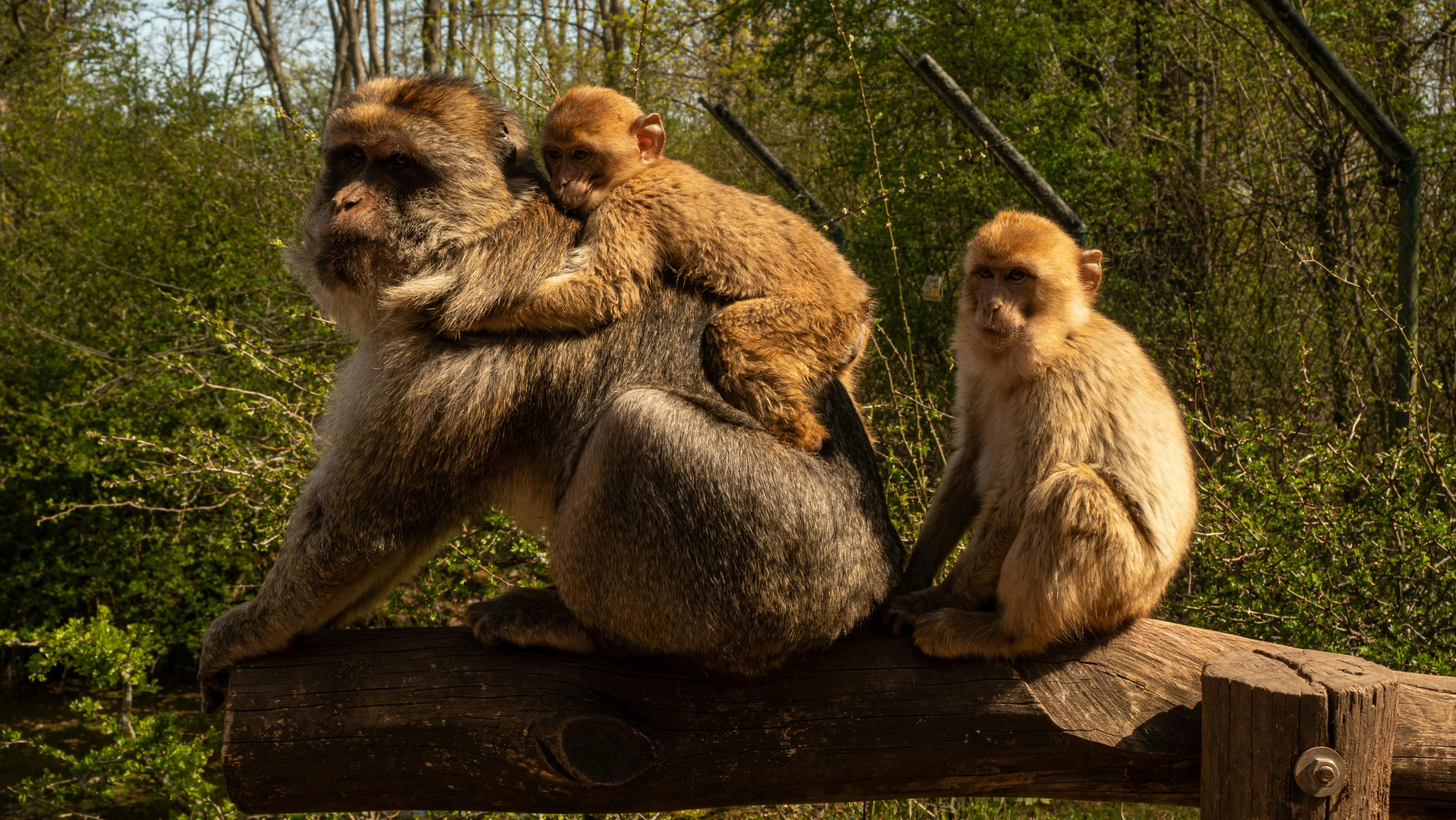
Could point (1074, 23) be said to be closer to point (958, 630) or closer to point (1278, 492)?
point (1278, 492)

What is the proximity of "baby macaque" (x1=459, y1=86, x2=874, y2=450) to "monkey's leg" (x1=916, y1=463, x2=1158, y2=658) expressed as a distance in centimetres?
60

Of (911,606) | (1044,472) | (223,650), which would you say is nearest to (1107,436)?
(1044,472)

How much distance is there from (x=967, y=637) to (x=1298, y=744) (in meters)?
0.79

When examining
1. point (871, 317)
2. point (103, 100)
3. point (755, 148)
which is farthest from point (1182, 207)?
point (103, 100)

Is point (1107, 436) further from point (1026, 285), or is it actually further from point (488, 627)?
point (488, 627)

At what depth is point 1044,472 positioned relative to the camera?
288cm

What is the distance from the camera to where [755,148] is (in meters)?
5.99

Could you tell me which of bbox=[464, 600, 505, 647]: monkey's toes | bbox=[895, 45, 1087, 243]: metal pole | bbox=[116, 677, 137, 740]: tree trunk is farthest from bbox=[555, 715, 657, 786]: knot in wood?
bbox=[116, 677, 137, 740]: tree trunk

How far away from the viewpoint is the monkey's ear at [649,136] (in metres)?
3.62

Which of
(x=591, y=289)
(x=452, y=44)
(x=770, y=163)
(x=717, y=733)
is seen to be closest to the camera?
(x=717, y=733)

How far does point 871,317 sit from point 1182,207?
6065 millimetres

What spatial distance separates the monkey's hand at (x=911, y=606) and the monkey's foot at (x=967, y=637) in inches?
4.2

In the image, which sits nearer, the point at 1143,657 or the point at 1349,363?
the point at 1143,657

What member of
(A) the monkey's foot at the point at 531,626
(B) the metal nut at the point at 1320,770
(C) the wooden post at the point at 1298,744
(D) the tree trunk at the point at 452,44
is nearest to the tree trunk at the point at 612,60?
(D) the tree trunk at the point at 452,44
